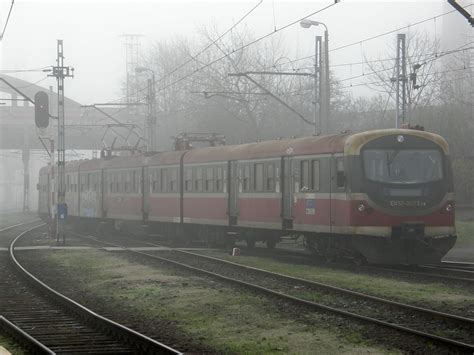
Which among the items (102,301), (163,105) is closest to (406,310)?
(102,301)

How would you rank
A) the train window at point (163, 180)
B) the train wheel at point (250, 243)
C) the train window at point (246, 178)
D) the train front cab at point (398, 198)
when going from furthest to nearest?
the train window at point (163, 180) < the train wheel at point (250, 243) < the train window at point (246, 178) < the train front cab at point (398, 198)

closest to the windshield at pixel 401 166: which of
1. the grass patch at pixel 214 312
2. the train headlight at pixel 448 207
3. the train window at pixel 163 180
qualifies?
the train headlight at pixel 448 207

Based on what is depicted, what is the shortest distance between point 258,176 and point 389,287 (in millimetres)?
8914

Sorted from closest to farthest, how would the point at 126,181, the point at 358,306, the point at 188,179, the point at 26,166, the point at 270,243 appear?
1. the point at 358,306
2. the point at 270,243
3. the point at 188,179
4. the point at 126,181
5. the point at 26,166

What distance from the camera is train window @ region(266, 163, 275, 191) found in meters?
23.7

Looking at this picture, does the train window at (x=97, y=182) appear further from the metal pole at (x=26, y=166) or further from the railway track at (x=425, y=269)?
the metal pole at (x=26, y=166)

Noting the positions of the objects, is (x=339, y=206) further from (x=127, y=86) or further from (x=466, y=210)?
(x=127, y=86)

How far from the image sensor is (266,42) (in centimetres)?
6506

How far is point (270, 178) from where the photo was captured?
2388 centimetres

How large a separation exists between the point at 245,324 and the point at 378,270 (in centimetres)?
774

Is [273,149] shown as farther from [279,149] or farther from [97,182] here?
[97,182]

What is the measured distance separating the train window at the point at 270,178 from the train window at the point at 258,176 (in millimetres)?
391

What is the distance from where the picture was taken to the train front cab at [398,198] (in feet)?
64.2

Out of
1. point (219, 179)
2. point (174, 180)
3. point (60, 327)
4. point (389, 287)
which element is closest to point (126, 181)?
point (174, 180)
